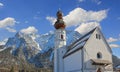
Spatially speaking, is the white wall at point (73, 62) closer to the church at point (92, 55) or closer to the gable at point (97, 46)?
the church at point (92, 55)

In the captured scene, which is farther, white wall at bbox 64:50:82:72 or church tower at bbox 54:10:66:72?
church tower at bbox 54:10:66:72

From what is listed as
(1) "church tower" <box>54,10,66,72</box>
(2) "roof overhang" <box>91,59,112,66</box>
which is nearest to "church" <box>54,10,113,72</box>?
(2) "roof overhang" <box>91,59,112,66</box>

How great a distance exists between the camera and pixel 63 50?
59.5 m

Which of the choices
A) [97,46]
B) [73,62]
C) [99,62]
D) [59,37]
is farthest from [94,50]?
[59,37]

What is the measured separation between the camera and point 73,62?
48781mm

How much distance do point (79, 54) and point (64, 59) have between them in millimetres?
12928

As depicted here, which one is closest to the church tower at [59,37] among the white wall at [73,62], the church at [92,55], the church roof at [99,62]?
the white wall at [73,62]

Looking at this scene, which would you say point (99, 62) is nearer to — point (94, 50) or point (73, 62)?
point (94, 50)

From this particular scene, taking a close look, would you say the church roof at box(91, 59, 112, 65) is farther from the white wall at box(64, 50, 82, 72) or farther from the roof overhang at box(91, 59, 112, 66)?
the white wall at box(64, 50, 82, 72)

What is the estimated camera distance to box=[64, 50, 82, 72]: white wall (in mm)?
44938

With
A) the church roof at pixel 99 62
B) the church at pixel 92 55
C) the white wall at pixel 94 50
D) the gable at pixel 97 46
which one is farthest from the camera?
the gable at pixel 97 46

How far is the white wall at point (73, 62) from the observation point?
44.9 metres

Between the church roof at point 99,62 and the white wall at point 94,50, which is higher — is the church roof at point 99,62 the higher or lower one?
the lower one

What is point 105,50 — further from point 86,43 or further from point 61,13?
point 61,13
